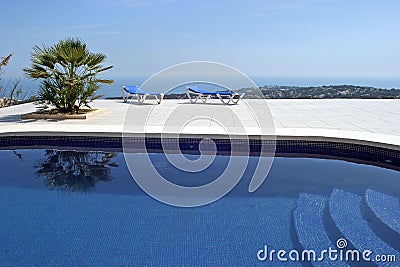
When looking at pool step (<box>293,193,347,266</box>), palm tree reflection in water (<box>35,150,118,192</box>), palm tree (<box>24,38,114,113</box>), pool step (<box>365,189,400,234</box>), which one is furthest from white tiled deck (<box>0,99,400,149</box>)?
pool step (<box>293,193,347,266</box>)

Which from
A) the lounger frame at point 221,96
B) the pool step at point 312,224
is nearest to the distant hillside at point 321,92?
the lounger frame at point 221,96

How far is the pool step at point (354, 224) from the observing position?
112 inches

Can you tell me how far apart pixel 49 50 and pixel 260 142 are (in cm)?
454

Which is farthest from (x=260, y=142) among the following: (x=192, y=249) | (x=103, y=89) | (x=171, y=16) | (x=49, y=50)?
(x=171, y=16)

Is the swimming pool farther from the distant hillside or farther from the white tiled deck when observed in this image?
the distant hillside

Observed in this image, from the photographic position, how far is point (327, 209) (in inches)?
141

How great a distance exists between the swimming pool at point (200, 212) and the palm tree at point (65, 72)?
1.90 metres

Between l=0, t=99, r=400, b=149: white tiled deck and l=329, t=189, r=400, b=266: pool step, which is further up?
l=0, t=99, r=400, b=149: white tiled deck

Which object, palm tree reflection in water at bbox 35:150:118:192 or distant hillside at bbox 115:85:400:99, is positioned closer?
palm tree reflection in water at bbox 35:150:118:192

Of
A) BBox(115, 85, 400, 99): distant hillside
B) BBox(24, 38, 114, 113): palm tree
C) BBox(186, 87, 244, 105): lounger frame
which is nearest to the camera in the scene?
BBox(24, 38, 114, 113): palm tree

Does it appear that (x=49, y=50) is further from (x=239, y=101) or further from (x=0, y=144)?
(x=239, y=101)

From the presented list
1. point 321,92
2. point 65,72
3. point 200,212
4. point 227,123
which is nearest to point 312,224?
point 200,212

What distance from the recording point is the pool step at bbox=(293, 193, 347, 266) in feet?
9.47

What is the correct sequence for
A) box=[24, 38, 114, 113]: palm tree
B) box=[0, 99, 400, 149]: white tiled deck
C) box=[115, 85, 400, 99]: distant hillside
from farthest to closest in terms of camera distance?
box=[115, 85, 400, 99]: distant hillside
box=[24, 38, 114, 113]: palm tree
box=[0, 99, 400, 149]: white tiled deck
